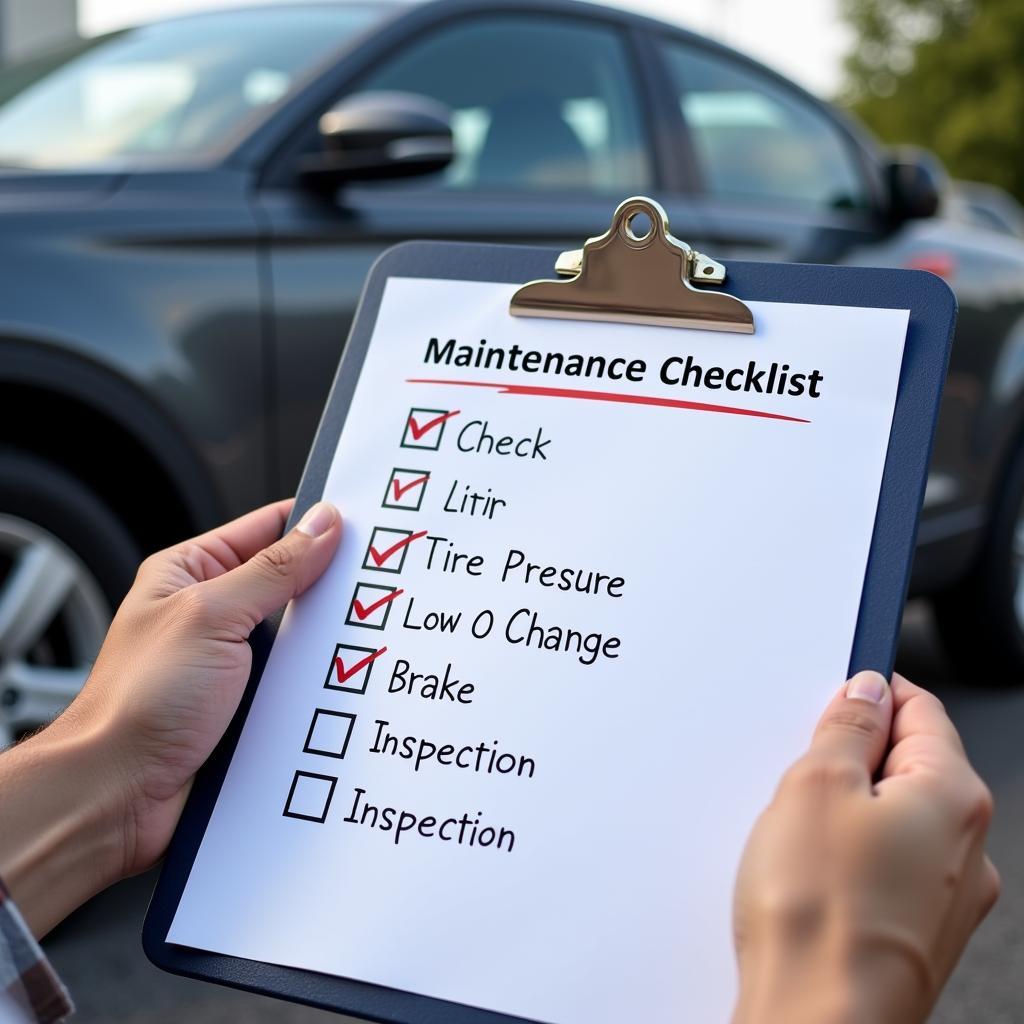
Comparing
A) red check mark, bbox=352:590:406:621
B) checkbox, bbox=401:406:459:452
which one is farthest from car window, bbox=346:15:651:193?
red check mark, bbox=352:590:406:621

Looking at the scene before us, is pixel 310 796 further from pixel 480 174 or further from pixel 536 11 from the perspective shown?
pixel 536 11

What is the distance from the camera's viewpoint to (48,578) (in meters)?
2.13

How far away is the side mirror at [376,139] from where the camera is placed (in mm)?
2367

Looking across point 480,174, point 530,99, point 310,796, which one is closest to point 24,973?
point 310,796

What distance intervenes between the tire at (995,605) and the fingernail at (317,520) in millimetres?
2661

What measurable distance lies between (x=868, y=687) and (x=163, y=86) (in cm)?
218

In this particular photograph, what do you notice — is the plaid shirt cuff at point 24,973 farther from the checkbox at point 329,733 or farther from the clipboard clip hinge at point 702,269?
the clipboard clip hinge at point 702,269

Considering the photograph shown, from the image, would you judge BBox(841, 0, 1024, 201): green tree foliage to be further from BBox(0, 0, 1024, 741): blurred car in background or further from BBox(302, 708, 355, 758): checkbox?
BBox(302, 708, 355, 758): checkbox

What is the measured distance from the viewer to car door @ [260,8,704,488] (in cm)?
232

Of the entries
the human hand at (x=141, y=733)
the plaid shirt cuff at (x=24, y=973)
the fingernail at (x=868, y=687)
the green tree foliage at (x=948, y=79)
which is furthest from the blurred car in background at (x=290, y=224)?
the green tree foliage at (x=948, y=79)

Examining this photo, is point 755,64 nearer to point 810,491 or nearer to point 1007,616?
point 1007,616

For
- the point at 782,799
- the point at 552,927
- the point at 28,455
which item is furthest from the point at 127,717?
the point at 28,455

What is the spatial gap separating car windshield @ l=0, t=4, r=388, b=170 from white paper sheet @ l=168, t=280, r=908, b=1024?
1.55 m

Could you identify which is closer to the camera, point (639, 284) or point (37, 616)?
point (639, 284)
